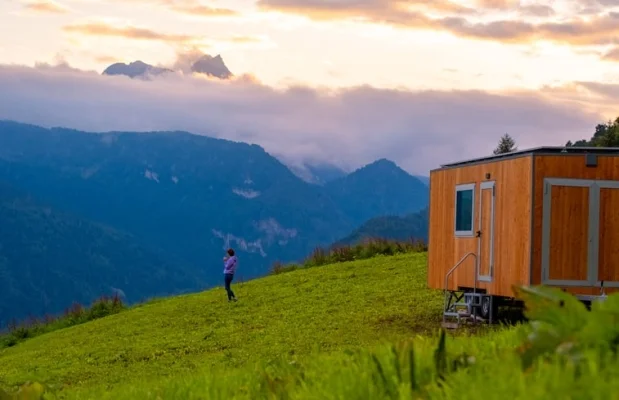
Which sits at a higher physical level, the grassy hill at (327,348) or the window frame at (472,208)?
the window frame at (472,208)

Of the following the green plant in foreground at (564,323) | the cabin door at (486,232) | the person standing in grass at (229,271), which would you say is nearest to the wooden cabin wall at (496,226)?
the cabin door at (486,232)

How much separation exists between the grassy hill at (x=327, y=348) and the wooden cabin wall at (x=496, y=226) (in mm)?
1187

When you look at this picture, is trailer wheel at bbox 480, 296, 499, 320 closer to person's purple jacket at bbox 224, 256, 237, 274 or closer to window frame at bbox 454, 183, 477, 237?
window frame at bbox 454, 183, 477, 237

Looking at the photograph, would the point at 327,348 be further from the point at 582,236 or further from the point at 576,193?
the point at 576,193

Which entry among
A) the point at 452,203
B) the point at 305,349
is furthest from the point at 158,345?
the point at 452,203

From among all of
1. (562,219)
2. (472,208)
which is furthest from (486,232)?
(562,219)

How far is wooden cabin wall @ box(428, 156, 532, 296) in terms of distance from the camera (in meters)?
17.0

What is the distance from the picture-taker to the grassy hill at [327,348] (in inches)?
107

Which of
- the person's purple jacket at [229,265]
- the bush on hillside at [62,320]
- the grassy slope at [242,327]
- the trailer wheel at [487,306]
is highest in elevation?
the person's purple jacket at [229,265]

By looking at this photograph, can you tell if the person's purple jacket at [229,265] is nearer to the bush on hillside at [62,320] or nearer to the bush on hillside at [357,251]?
the bush on hillside at [62,320]

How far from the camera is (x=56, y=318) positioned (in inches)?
1227

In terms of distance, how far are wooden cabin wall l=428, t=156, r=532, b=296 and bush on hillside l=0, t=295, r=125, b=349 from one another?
12.8 meters

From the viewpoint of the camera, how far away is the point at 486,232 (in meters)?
18.6

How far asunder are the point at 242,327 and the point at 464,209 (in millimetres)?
5678
